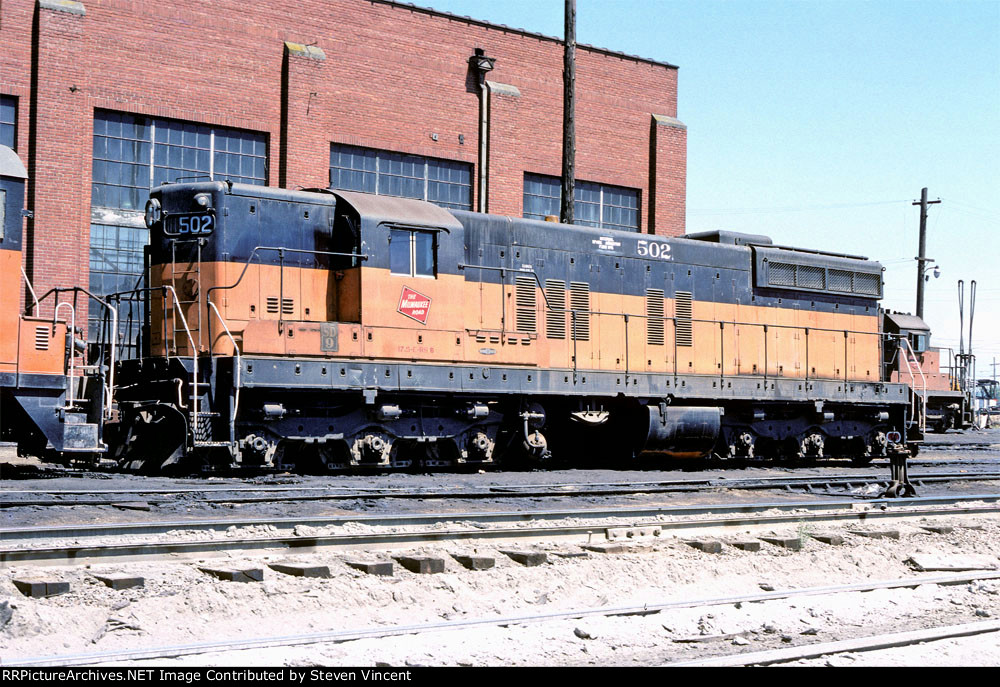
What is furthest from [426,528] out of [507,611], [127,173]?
[127,173]

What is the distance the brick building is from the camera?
21.3 m

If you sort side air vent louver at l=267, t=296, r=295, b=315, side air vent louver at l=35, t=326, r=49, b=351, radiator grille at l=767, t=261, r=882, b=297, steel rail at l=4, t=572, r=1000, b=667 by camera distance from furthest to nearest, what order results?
radiator grille at l=767, t=261, r=882, b=297 → side air vent louver at l=267, t=296, r=295, b=315 → side air vent louver at l=35, t=326, r=49, b=351 → steel rail at l=4, t=572, r=1000, b=667

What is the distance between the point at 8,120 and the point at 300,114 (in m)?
6.10

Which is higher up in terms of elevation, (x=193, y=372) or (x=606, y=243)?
(x=606, y=243)

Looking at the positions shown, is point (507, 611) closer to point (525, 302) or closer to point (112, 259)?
point (525, 302)

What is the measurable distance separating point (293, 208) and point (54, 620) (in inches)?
349

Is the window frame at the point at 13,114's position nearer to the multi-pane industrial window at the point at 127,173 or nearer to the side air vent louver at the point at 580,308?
the multi-pane industrial window at the point at 127,173

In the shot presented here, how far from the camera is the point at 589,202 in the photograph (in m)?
29.0

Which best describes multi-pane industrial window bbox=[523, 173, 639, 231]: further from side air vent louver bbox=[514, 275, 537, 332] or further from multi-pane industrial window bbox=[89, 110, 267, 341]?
side air vent louver bbox=[514, 275, 537, 332]

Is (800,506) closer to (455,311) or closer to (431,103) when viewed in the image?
(455,311)

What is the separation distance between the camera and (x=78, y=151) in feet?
70.5

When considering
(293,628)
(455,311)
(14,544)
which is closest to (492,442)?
(455,311)

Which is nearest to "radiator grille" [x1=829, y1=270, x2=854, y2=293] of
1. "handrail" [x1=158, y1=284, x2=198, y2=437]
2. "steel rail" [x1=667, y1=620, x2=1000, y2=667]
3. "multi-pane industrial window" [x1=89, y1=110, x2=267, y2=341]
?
"handrail" [x1=158, y1=284, x2=198, y2=437]

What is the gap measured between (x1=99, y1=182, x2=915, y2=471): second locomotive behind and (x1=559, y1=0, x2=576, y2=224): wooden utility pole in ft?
10.3
